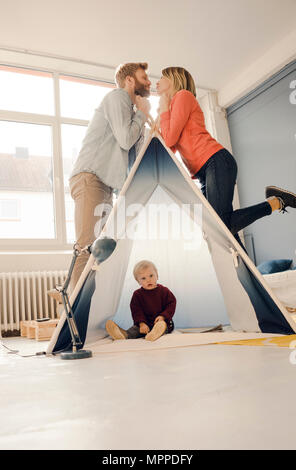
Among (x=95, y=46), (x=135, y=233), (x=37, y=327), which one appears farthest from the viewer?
(x=95, y=46)

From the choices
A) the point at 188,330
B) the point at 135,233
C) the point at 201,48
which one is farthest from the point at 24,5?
the point at 188,330

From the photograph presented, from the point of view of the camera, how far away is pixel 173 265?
2254mm

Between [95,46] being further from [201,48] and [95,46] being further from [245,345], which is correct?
[245,345]

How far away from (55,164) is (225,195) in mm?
2841

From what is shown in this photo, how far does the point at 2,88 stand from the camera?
4191mm

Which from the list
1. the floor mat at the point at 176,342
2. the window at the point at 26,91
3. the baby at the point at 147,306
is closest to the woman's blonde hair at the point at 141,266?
the baby at the point at 147,306

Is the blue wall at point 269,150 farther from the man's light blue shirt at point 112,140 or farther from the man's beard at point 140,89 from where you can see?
the man's light blue shirt at point 112,140

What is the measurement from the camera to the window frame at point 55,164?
403 cm

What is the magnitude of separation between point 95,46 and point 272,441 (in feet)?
13.9

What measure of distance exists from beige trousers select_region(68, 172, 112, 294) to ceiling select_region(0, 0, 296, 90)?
239cm

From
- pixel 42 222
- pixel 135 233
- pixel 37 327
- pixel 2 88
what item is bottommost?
pixel 37 327

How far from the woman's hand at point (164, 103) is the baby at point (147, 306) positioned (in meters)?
0.80

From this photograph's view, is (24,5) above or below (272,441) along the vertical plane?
above

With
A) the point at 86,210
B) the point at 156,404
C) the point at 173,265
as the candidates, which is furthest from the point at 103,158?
the point at 156,404
